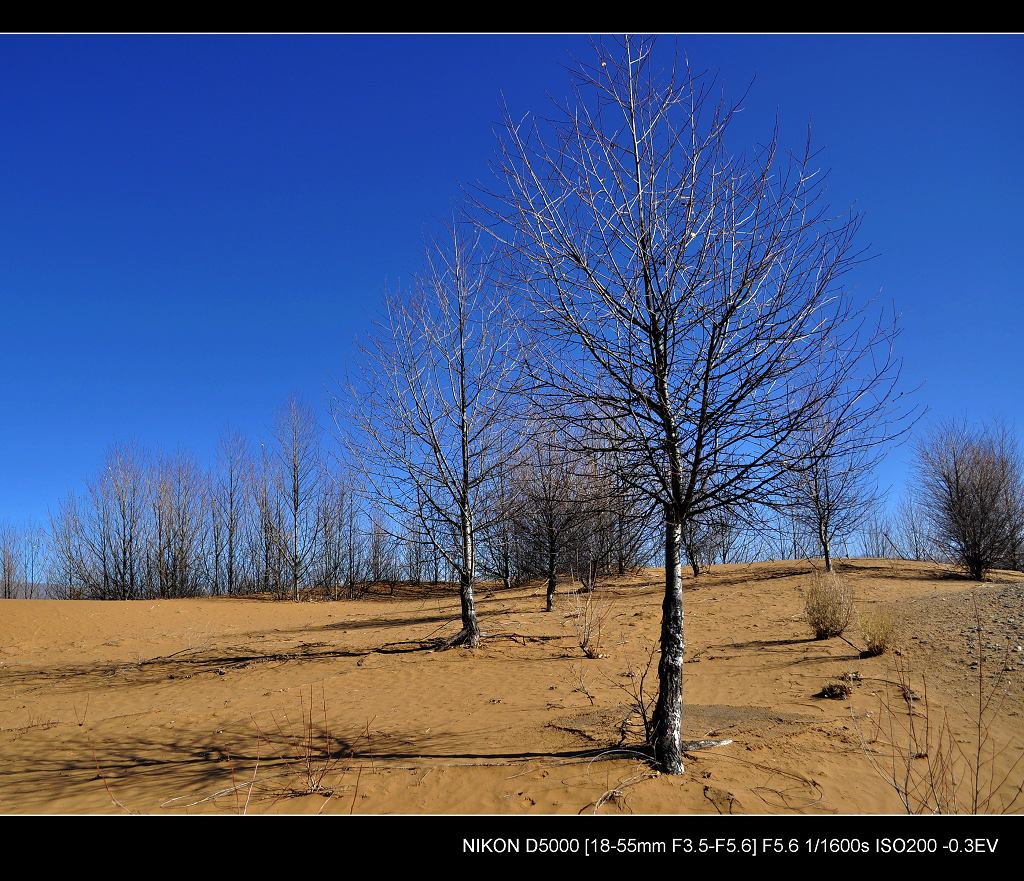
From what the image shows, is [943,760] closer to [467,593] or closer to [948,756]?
[948,756]

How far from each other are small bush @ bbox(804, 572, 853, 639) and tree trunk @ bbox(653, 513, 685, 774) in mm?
7856

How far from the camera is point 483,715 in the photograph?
8.66 metres

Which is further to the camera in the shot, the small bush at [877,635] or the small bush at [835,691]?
the small bush at [877,635]

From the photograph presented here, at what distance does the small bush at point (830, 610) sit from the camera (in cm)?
1203

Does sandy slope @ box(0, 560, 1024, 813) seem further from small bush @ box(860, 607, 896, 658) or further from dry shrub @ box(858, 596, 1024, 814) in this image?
small bush @ box(860, 607, 896, 658)

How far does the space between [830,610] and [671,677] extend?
807 cm

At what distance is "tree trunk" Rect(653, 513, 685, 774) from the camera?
18.5 ft

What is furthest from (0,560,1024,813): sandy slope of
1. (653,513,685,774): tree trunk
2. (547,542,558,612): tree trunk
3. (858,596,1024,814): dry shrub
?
(547,542,558,612): tree trunk

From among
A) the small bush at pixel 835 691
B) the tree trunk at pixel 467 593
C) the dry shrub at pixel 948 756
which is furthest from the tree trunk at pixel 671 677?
the tree trunk at pixel 467 593

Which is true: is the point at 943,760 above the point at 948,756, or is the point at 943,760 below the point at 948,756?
above

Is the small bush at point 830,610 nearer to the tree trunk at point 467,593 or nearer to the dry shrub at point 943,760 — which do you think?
the dry shrub at point 943,760

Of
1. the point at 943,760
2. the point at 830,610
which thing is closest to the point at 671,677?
the point at 943,760

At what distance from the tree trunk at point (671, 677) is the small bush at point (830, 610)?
309 inches

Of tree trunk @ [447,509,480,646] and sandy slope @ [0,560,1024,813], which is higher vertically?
tree trunk @ [447,509,480,646]
